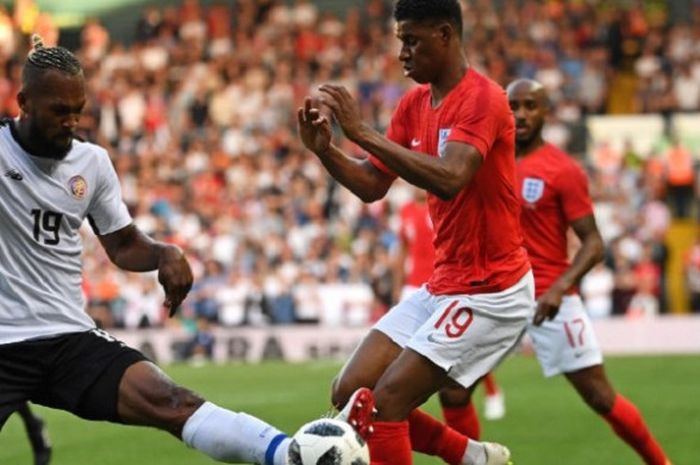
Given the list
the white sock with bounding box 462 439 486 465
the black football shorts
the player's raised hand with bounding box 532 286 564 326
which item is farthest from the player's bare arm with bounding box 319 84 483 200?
the player's raised hand with bounding box 532 286 564 326

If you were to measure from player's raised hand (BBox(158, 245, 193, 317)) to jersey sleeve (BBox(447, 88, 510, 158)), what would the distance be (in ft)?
4.40

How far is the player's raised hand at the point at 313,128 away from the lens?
7098 mm

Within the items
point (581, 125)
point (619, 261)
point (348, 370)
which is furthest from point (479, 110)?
point (581, 125)

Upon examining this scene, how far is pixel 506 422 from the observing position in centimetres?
1345

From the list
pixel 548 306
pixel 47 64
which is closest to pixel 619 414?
pixel 548 306

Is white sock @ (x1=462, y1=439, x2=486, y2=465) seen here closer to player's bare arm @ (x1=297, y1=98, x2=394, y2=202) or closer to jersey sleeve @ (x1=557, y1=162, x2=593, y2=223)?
player's bare arm @ (x1=297, y1=98, x2=394, y2=202)

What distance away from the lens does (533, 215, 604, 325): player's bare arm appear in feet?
30.3

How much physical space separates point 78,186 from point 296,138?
20165 millimetres

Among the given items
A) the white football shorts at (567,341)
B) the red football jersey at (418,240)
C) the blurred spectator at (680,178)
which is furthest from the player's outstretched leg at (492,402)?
A: the blurred spectator at (680,178)

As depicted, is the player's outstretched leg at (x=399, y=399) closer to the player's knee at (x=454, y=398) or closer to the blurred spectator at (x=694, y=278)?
the player's knee at (x=454, y=398)

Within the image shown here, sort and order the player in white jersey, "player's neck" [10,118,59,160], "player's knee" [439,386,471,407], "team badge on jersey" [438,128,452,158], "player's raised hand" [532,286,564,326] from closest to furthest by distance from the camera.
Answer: the player in white jersey → "player's neck" [10,118,59,160] → "team badge on jersey" [438,128,452,158] → "player's raised hand" [532,286,564,326] → "player's knee" [439,386,471,407]

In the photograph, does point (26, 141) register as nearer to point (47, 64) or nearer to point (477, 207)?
point (47, 64)

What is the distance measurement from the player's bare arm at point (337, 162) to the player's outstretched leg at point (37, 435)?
320 cm

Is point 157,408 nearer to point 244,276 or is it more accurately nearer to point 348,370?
point 348,370
